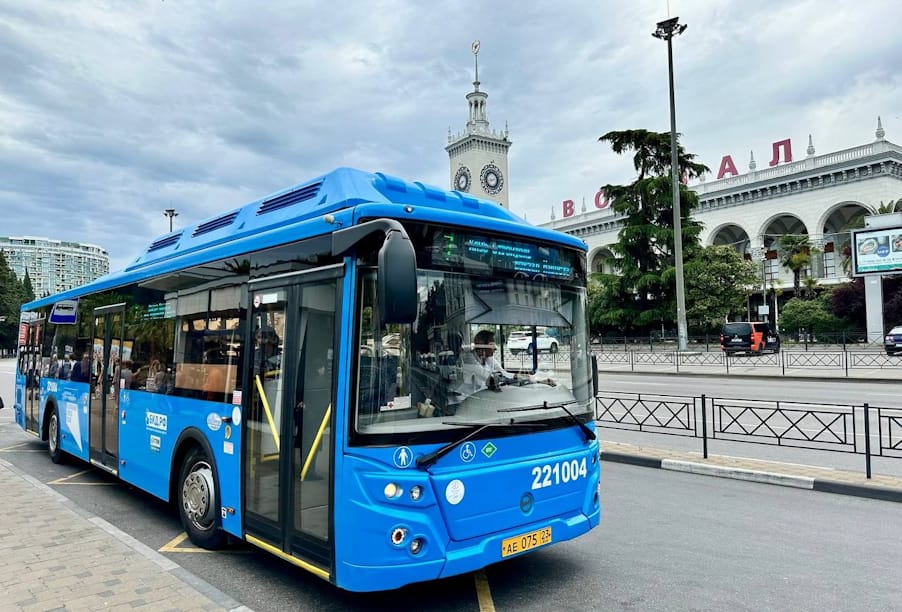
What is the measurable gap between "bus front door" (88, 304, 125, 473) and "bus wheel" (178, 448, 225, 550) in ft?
6.76

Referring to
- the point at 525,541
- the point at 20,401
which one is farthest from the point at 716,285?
the point at 525,541

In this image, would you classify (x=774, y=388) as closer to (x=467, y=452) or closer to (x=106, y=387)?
(x=467, y=452)

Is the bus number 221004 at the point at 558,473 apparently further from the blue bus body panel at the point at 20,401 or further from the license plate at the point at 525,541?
the blue bus body panel at the point at 20,401

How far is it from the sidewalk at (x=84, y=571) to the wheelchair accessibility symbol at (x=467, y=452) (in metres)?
1.83

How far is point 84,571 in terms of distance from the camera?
4883 mm

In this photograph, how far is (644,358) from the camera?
115 feet

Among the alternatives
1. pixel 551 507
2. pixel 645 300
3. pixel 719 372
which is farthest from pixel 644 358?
pixel 551 507

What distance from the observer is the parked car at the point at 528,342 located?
15.7 feet

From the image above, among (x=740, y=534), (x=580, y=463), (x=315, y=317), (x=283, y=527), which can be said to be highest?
(x=315, y=317)

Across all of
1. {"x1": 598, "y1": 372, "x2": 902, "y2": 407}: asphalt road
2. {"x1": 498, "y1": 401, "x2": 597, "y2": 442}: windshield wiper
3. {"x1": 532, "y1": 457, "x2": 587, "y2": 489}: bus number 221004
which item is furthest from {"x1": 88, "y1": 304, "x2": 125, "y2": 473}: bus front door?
Result: {"x1": 598, "y1": 372, "x2": 902, "y2": 407}: asphalt road

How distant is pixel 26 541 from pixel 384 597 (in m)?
A: 3.47

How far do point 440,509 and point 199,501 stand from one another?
9.09 ft

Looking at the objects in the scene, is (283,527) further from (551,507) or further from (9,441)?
(9,441)

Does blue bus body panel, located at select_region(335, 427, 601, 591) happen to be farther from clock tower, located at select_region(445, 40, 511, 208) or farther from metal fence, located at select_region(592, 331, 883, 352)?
clock tower, located at select_region(445, 40, 511, 208)
